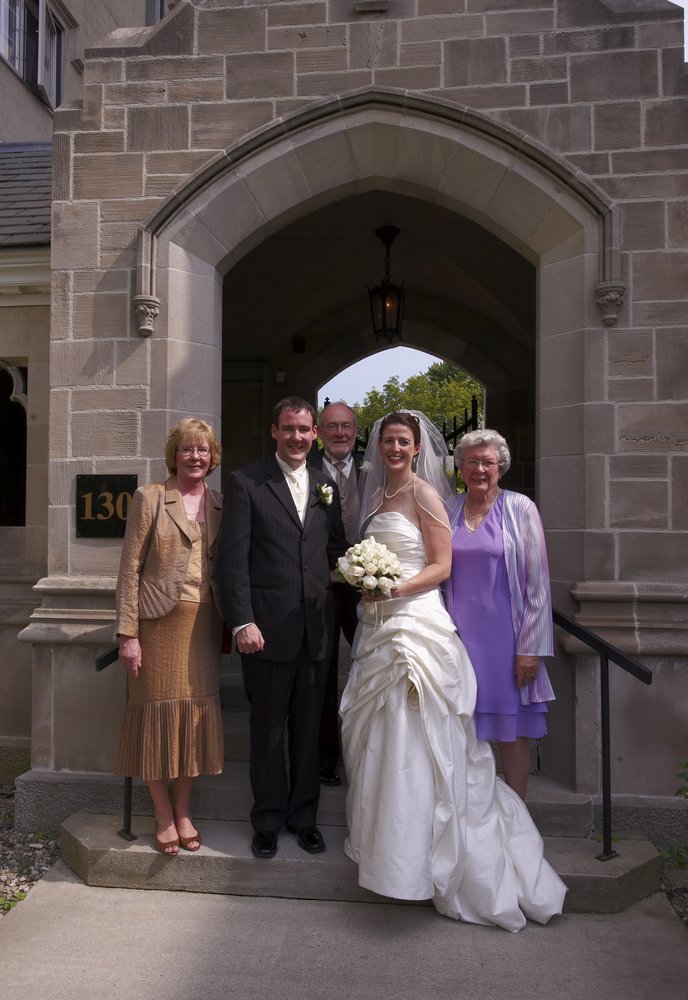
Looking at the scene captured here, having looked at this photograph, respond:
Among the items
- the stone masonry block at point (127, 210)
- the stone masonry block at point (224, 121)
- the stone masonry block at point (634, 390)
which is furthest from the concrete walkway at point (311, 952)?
the stone masonry block at point (224, 121)

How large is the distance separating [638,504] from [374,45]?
2.78 meters

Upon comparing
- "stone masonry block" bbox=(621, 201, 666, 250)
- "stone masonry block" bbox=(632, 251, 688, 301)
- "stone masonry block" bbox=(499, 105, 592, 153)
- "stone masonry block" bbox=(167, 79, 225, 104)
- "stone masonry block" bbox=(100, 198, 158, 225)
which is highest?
"stone masonry block" bbox=(167, 79, 225, 104)

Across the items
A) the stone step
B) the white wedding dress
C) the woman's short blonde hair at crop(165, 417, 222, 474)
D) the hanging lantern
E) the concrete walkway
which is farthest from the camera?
the hanging lantern

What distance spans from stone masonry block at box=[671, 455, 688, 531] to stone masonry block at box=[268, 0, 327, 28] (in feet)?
9.83

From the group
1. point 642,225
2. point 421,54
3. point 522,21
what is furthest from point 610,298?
point 421,54

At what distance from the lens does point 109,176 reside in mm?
4387

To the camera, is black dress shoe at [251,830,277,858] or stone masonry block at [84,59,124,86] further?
stone masonry block at [84,59,124,86]

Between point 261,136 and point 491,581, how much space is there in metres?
2.64

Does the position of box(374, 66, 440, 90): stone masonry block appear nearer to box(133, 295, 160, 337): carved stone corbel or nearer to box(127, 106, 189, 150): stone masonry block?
box(127, 106, 189, 150): stone masonry block

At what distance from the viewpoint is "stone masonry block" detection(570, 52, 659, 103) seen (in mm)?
4086

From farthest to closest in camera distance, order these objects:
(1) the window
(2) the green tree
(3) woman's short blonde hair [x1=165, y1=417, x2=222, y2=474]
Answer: (2) the green tree < (1) the window < (3) woman's short blonde hair [x1=165, y1=417, x2=222, y2=474]

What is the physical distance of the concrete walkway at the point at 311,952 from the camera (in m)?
2.82

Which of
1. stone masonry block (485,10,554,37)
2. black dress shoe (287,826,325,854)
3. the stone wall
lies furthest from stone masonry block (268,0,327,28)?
black dress shoe (287,826,325,854)

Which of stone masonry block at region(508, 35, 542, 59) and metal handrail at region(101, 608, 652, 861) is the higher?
stone masonry block at region(508, 35, 542, 59)
